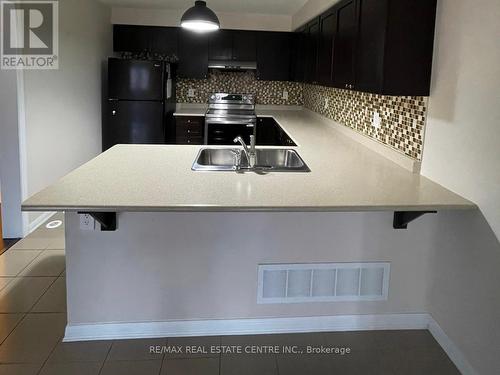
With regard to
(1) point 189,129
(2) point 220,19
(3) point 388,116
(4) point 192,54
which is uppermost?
(2) point 220,19

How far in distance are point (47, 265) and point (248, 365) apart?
178 cm

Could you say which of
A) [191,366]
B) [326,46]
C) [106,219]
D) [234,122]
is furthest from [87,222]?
[234,122]

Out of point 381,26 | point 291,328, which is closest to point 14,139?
point 291,328

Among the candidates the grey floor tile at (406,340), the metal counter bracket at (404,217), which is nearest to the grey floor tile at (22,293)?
the grey floor tile at (406,340)

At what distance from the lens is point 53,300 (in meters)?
2.75

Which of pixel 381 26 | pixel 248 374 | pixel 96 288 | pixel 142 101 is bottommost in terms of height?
pixel 248 374

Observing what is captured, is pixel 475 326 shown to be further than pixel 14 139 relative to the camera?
No

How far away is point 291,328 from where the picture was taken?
8.03 feet

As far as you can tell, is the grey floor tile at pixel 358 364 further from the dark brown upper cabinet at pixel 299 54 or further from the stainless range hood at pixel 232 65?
the stainless range hood at pixel 232 65

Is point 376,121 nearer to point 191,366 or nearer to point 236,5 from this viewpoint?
point 191,366

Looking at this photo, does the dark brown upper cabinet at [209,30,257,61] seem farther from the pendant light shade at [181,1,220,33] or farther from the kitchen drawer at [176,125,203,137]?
the pendant light shade at [181,1,220,33]

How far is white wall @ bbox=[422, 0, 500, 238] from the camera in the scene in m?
1.83

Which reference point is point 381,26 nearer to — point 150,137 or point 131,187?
point 131,187

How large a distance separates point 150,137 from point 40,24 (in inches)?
75.2
